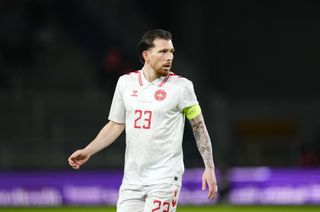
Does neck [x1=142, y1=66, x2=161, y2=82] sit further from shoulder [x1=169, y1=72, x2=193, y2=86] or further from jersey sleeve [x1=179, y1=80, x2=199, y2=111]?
jersey sleeve [x1=179, y1=80, x2=199, y2=111]

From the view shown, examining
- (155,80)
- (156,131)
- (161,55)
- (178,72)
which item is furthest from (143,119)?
(178,72)

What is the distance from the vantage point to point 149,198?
6.64 m

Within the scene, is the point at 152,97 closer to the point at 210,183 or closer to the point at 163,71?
the point at 163,71

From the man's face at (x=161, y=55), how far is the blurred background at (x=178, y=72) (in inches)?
388

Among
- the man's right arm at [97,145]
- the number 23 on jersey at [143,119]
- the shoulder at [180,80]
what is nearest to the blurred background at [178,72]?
the man's right arm at [97,145]

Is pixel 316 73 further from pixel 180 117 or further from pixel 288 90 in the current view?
pixel 180 117

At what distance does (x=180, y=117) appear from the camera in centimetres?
680

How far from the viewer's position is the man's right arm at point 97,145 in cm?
695

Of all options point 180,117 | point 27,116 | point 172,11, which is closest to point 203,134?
point 180,117

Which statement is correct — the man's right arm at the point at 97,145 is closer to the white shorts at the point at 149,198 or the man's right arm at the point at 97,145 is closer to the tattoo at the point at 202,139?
the white shorts at the point at 149,198

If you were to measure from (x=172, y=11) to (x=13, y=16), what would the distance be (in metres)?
5.10

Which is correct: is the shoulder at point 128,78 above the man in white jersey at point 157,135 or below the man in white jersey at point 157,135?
above

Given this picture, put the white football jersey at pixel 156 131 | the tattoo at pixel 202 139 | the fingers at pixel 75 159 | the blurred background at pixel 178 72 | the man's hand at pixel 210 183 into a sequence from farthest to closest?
the blurred background at pixel 178 72
the fingers at pixel 75 159
the tattoo at pixel 202 139
the white football jersey at pixel 156 131
the man's hand at pixel 210 183

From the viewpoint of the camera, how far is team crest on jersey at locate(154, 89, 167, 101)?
22.1 ft
